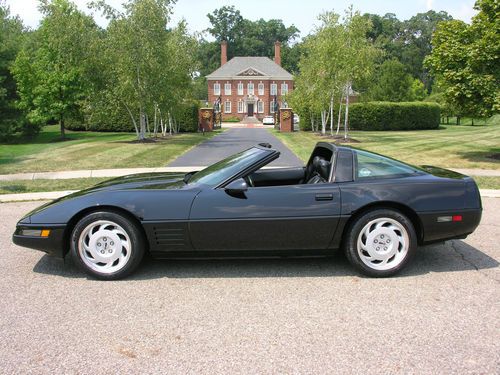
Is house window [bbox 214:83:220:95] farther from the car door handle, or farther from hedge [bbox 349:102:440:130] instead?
the car door handle

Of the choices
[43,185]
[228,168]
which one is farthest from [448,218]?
[43,185]

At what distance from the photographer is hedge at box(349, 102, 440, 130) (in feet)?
132

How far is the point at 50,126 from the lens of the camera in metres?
49.2

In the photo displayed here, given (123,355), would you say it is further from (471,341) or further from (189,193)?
(471,341)

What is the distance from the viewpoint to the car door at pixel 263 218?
4305 millimetres

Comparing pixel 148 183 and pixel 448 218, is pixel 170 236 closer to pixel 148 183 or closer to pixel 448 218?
pixel 148 183

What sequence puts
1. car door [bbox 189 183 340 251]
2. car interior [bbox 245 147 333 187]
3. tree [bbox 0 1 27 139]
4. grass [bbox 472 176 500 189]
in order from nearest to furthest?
1. car door [bbox 189 183 340 251]
2. car interior [bbox 245 147 333 187]
3. grass [bbox 472 176 500 189]
4. tree [bbox 0 1 27 139]

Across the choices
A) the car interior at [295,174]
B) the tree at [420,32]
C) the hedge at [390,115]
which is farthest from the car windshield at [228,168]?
the tree at [420,32]

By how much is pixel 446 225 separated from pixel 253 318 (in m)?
2.17

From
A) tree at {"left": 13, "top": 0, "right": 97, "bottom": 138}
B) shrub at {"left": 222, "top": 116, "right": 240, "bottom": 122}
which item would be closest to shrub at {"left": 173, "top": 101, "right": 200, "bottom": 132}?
tree at {"left": 13, "top": 0, "right": 97, "bottom": 138}

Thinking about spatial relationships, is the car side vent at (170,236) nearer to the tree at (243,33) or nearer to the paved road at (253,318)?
the paved road at (253,318)

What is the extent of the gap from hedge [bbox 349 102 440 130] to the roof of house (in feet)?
131

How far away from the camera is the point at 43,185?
35.6ft

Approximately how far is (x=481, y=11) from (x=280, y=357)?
1504 cm
